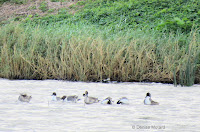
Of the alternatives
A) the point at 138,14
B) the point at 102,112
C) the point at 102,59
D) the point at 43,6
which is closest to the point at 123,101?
the point at 102,112

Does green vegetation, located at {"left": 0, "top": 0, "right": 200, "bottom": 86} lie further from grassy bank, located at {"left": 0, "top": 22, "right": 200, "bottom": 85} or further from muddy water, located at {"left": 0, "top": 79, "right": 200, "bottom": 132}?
muddy water, located at {"left": 0, "top": 79, "right": 200, "bottom": 132}

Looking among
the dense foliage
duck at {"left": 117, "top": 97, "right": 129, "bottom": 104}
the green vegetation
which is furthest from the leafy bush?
duck at {"left": 117, "top": 97, "right": 129, "bottom": 104}

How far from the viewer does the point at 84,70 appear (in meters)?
8.62

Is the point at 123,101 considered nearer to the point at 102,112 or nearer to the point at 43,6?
the point at 102,112

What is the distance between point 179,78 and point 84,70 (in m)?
2.18

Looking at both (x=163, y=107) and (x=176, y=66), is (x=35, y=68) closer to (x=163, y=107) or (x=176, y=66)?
(x=176, y=66)

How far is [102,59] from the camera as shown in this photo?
8602 mm

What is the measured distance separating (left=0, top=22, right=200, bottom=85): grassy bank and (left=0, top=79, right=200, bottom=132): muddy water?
2.94ft

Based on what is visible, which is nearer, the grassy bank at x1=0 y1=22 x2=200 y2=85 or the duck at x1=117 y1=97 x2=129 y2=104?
the duck at x1=117 y1=97 x2=129 y2=104

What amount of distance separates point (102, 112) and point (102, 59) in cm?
355

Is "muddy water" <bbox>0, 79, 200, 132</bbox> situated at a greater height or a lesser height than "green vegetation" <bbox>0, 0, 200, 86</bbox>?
lesser

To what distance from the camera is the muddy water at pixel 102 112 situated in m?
4.30

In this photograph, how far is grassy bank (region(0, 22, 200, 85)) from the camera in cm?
852

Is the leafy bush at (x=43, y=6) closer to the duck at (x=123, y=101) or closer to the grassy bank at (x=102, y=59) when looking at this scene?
the grassy bank at (x=102, y=59)
